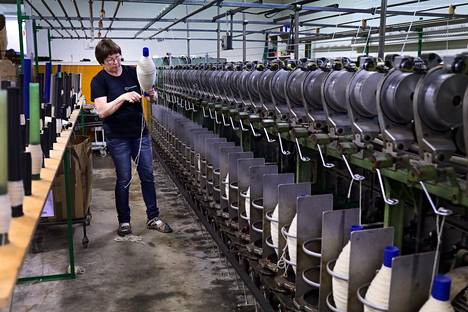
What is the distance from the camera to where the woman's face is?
3070 mm

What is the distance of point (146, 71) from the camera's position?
2.93 meters

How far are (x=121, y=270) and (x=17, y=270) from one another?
2015mm

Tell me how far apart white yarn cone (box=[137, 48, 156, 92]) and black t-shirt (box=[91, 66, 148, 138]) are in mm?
188

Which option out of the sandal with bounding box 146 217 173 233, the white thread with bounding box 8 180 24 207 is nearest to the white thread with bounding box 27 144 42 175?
the white thread with bounding box 8 180 24 207

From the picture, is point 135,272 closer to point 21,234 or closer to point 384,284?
point 21,234

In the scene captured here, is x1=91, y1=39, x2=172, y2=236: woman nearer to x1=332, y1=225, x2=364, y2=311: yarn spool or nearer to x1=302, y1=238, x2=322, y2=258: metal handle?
x1=302, y1=238, x2=322, y2=258: metal handle

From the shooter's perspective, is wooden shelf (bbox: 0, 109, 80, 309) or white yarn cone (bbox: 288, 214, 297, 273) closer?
wooden shelf (bbox: 0, 109, 80, 309)

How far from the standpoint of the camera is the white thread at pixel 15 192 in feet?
3.95

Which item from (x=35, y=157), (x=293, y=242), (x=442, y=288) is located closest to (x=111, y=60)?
(x=35, y=157)

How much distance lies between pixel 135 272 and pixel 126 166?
782 mm

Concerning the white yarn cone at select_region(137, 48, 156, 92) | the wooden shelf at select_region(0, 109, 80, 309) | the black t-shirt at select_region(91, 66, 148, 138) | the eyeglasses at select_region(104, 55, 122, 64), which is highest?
the eyeglasses at select_region(104, 55, 122, 64)

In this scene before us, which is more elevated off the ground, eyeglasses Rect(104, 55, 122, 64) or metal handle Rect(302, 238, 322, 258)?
eyeglasses Rect(104, 55, 122, 64)

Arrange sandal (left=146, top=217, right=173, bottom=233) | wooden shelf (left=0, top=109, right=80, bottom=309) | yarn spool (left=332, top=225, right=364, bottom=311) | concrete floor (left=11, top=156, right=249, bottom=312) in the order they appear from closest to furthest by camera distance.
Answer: wooden shelf (left=0, top=109, right=80, bottom=309) → yarn spool (left=332, top=225, right=364, bottom=311) → concrete floor (left=11, top=156, right=249, bottom=312) → sandal (left=146, top=217, right=173, bottom=233)

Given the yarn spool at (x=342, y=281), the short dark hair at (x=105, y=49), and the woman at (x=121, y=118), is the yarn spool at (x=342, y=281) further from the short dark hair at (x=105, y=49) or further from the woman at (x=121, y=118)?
the short dark hair at (x=105, y=49)
